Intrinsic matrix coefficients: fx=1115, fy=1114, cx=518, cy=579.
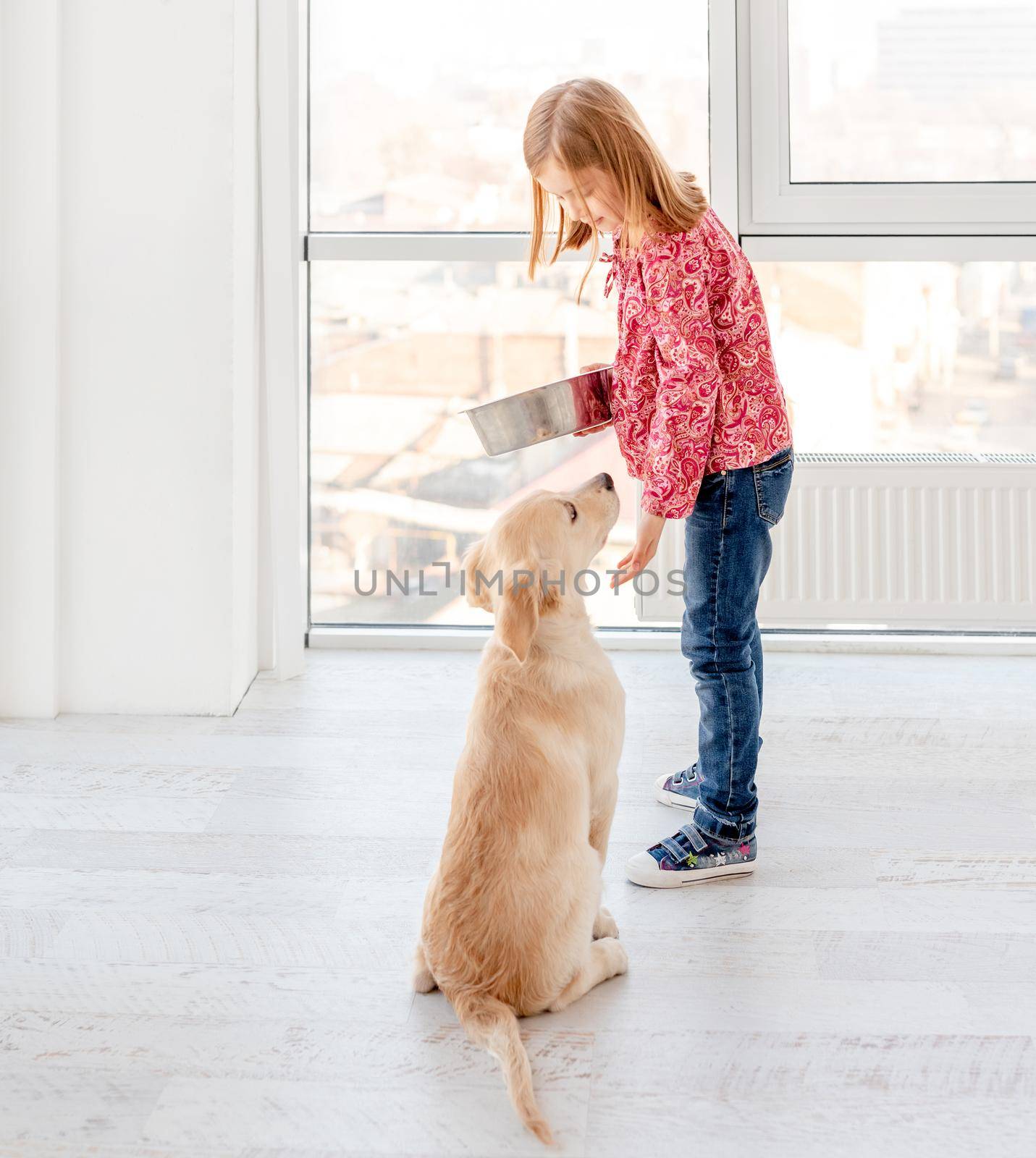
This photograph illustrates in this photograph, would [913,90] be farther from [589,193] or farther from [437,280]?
[589,193]

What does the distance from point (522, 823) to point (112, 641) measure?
1744mm

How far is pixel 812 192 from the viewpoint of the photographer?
3279 millimetres

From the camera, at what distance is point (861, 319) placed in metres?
3.43

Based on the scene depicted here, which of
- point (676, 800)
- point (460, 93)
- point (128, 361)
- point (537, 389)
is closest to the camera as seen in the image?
point (537, 389)

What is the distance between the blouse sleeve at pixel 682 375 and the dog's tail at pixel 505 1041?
792 mm

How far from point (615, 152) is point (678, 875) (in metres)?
1.22

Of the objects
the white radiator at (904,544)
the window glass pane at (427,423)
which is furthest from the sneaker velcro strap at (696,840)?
the window glass pane at (427,423)

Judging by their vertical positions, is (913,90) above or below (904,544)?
above

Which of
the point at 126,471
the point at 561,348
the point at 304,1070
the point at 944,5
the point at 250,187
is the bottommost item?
the point at 304,1070

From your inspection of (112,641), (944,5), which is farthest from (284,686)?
(944,5)

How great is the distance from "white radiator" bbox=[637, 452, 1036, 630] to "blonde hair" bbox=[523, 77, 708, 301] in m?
1.59

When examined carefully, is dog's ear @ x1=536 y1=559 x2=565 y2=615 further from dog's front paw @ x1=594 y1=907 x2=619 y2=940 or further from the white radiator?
the white radiator

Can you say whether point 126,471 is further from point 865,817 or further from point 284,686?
point 865,817

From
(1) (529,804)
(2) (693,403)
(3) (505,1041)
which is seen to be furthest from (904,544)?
(3) (505,1041)
